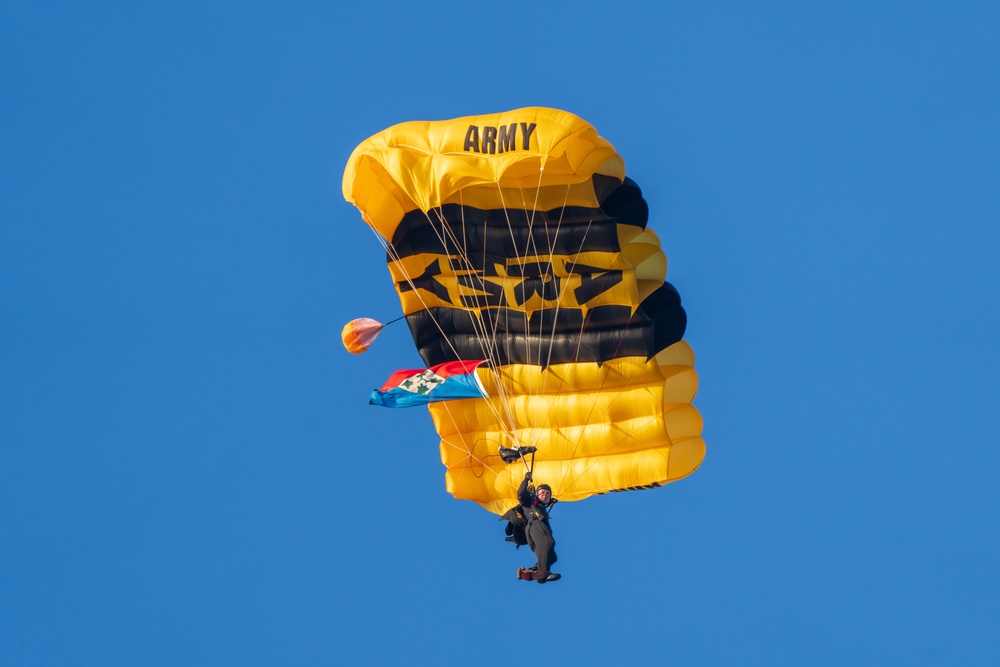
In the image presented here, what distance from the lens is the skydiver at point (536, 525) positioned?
84.7 feet

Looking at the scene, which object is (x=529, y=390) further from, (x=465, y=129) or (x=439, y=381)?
(x=465, y=129)

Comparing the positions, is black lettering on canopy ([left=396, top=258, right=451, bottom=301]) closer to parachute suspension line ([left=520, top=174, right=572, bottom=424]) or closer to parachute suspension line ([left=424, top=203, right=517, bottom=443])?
parachute suspension line ([left=424, top=203, right=517, bottom=443])

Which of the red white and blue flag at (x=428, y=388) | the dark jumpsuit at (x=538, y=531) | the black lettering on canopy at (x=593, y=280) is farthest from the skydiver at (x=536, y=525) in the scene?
the black lettering on canopy at (x=593, y=280)

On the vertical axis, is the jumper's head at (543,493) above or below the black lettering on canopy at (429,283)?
below

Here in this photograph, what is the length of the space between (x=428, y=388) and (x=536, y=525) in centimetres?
269

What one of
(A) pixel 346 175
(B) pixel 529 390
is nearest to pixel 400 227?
(A) pixel 346 175

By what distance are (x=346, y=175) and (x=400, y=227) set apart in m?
1.42

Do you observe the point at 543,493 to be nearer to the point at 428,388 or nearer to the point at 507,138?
the point at 428,388

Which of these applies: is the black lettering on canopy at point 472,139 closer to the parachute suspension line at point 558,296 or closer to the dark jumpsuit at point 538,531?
the parachute suspension line at point 558,296

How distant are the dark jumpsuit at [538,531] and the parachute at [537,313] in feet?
3.93

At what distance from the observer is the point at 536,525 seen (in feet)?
85.3

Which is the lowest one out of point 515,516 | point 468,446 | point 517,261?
point 515,516

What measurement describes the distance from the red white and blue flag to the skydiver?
5.45ft

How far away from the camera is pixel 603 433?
92.1ft
